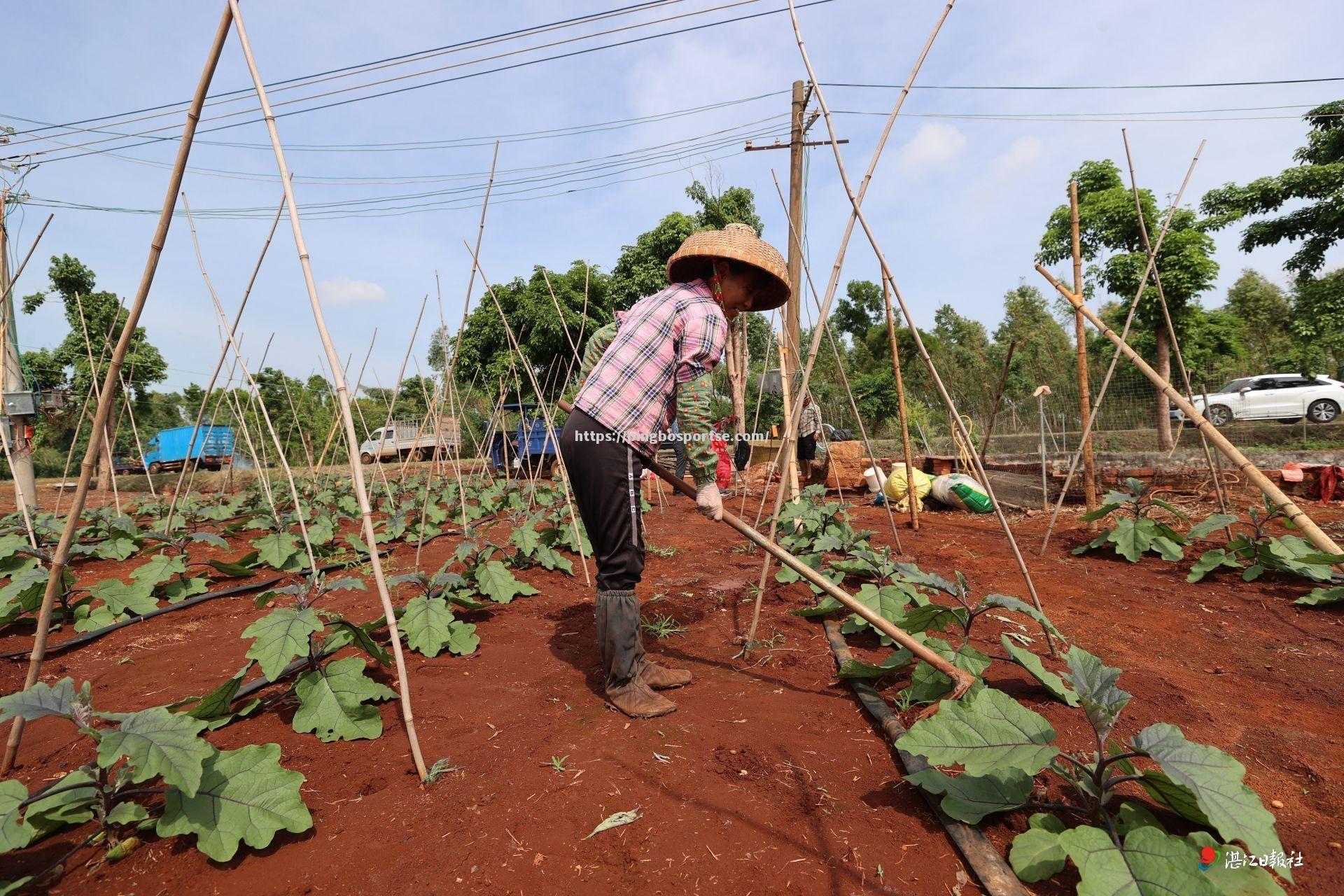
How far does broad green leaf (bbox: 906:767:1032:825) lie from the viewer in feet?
5.17

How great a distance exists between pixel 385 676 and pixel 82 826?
1.06 m

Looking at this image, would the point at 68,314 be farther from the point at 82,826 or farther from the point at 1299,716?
the point at 1299,716

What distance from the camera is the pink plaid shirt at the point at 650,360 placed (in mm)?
2424

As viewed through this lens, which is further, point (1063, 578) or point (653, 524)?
point (653, 524)

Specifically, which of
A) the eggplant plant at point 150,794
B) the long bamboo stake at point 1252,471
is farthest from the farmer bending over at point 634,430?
the long bamboo stake at point 1252,471

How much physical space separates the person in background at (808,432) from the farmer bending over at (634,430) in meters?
5.80

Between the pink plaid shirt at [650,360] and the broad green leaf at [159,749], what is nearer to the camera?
the broad green leaf at [159,749]

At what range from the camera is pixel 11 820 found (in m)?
1.39

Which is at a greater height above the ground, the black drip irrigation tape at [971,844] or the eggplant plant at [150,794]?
the eggplant plant at [150,794]

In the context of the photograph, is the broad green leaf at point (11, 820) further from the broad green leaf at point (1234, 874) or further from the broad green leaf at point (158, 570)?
the broad green leaf at point (158, 570)

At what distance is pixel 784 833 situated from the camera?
1.65 m

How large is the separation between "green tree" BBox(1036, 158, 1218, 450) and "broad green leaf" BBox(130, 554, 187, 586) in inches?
568

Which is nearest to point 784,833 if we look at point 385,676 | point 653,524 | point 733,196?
point 385,676

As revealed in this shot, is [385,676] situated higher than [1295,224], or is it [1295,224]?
[1295,224]
